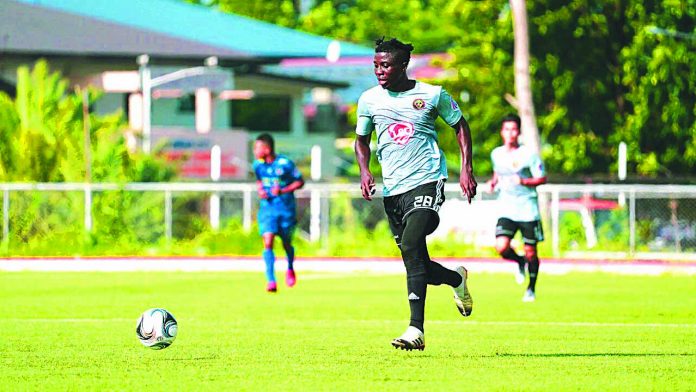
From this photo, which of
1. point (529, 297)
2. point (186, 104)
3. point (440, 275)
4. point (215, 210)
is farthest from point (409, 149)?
point (186, 104)

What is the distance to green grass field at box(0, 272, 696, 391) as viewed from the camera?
9.65 meters

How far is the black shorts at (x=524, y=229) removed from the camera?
752 inches

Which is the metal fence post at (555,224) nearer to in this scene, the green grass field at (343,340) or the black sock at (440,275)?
the green grass field at (343,340)

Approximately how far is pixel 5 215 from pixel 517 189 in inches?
671

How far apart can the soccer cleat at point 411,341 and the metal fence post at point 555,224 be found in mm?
21171

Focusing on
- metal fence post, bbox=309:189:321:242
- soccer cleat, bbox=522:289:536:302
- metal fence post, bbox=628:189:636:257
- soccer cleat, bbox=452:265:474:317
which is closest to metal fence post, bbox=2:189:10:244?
metal fence post, bbox=309:189:321:242

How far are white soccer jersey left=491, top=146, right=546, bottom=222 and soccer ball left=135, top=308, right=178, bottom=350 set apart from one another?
8.19 m

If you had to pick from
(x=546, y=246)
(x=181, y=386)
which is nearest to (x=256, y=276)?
(x=546, y=246)

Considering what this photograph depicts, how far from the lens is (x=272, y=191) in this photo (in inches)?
819

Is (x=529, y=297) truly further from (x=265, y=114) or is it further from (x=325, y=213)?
(x=265, y=114)

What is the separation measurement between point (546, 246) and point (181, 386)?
23566 millimetres

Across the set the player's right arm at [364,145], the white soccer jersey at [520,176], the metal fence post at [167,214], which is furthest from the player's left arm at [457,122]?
the metal fence post at [167,214]

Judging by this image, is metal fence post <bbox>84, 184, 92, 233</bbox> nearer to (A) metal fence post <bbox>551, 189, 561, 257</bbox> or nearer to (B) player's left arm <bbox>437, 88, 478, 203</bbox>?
(A) metal fence post <bbox>551, 189, 561, 257</bbox>

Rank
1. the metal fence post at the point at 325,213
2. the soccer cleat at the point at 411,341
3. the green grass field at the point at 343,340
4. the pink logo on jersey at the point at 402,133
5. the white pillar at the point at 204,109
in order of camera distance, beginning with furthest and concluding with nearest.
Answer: the white pillar at the point at 204,109, the metal fence post at the point at 325,213, the pink logo on jersey at the point at 402,133, the soccer cleat at the point at 411,341, the green grass field at the point at 343,340
